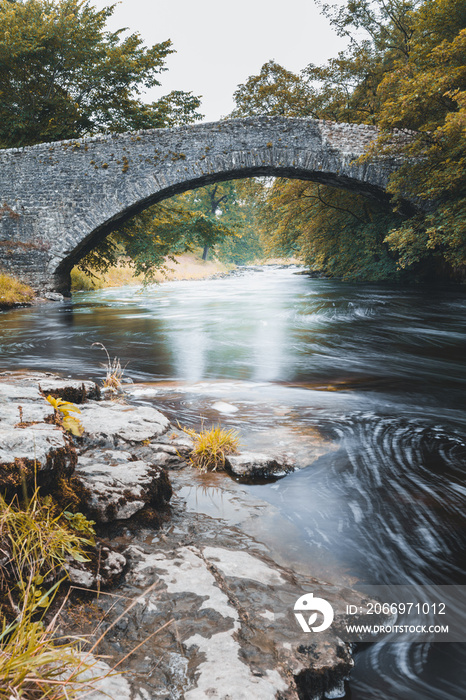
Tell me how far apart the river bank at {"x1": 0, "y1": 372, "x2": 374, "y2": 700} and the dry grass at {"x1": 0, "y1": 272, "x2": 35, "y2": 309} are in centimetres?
1035

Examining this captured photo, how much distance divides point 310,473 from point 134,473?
1.08 m

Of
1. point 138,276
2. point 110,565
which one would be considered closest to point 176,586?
point 110,565

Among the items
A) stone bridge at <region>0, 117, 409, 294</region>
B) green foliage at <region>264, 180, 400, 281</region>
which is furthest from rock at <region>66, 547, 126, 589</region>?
green foliage at <region>264, 180, 400, 281</region>

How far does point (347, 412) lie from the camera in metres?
3.57

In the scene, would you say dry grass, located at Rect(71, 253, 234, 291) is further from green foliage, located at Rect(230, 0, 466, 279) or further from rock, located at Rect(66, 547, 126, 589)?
rock, located at Rect(66, 547, 126, 589)

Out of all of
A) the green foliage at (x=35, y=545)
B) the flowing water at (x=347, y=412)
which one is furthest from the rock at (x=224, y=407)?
the green foliage at (x=35, y=545)


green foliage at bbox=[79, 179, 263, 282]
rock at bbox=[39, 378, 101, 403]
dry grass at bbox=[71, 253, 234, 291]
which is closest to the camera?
rock at bbox=[39, 378, 101, 403]

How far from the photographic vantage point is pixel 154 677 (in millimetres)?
A: 1046

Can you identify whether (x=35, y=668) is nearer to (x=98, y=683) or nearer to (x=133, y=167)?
(x=98, y=683)

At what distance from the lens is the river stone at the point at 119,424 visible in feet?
7.86

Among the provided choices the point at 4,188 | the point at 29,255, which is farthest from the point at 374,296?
the point at 4,188

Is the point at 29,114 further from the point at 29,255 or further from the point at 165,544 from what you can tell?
the point at 165,544

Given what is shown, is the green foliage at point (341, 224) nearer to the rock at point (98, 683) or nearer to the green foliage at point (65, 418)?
the green foliage at point (65, 418)

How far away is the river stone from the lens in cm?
240
